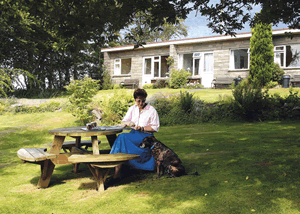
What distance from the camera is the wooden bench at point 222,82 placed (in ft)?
61.5

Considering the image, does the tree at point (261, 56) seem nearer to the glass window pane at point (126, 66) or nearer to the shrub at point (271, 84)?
the shrub at point (271, 84)

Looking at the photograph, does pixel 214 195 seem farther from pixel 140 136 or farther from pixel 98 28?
pixel 98 28

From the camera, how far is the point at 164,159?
429cm

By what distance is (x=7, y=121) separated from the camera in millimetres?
11781

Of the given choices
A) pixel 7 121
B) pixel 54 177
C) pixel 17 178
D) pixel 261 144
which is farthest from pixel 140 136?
pixel 7 121

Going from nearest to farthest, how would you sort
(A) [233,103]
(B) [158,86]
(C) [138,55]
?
(A) [233,103] → (B) [158,86] → (C) [138,55]

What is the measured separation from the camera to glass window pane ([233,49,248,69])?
20.2 metres

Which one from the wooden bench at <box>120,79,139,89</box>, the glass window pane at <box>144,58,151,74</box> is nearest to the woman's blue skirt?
the wooden bench at <box>120,79,139,89</box>

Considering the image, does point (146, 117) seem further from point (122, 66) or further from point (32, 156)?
point (122, 66)

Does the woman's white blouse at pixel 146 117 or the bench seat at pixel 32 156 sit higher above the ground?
the woman's white blouse at pixel 146 117

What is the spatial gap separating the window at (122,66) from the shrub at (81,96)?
1486cm

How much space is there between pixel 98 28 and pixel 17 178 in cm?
338

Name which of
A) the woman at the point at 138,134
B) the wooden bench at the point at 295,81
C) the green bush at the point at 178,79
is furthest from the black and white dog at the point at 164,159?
the green bush at the point at 178,79

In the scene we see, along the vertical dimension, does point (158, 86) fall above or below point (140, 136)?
above
